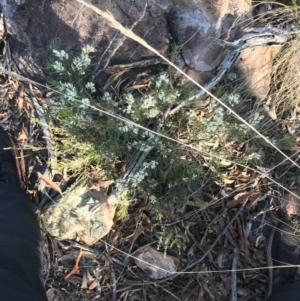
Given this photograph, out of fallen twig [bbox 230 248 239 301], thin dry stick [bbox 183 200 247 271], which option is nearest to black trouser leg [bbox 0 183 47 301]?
thin dry stick [bbox 183 200 247 271]

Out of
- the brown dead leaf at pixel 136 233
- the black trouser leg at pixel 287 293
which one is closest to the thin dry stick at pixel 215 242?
the brown dead leaf at pixel 136 233

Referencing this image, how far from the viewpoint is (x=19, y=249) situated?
2070 mm

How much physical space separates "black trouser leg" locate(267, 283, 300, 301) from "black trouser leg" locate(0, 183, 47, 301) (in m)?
1.30

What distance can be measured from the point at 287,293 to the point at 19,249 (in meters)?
1.52

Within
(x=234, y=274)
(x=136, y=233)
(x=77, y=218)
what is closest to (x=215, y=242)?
(x=234, y=274)

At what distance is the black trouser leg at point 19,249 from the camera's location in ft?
6.19

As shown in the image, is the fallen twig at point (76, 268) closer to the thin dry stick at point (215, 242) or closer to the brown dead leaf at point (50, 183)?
the brown dead leaf at point (50, 183)

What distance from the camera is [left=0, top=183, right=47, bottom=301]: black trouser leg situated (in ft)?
6.19

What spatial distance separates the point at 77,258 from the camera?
7.93ft

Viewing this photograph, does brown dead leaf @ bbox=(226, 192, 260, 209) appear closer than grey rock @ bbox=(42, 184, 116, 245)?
No

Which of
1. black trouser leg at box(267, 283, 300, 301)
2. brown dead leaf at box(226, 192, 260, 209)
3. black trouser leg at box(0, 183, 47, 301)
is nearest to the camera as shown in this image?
black trouser leg at box(0, 183, 47, 301)

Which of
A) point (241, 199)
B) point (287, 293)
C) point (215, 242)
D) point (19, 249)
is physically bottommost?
point (287, 293)

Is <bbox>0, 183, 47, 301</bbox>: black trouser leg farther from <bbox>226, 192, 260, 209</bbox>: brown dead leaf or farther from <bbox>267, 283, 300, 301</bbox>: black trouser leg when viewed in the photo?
<bbox>267, 283, 300, 301</bbox>: black trouser leg

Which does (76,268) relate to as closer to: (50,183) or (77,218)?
(77,218)
